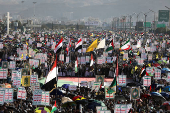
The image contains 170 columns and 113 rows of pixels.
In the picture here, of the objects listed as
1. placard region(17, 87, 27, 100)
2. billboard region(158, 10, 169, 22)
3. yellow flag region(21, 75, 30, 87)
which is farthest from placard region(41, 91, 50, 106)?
billboard region(158, 10, 169, 22)

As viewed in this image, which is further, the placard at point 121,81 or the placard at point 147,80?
the placard at point 121,81

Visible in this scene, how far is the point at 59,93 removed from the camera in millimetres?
20953

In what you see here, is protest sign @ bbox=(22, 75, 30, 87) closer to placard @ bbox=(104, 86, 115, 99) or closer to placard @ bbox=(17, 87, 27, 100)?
placard @ bbox=(17, 87, 27, 100)

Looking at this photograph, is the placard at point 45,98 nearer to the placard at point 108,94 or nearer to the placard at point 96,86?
the placard at point 108,94

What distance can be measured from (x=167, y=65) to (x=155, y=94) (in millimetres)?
16111

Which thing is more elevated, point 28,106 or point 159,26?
point 159,26

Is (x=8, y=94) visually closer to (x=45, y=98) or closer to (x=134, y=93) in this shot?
(x=45, y=98)

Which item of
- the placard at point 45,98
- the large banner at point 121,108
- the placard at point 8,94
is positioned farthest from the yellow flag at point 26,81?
the large banner at point 121,108

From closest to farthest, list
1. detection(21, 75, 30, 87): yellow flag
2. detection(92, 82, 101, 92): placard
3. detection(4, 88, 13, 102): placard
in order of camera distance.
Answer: detection(4, 88, 13, 102): placard → detection(21, 75, 30, 87): yellow flag → detection(92, 82, 101, 92): placard

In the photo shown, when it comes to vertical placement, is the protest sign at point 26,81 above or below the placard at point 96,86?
above

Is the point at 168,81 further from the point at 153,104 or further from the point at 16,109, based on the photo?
the point at 16,109

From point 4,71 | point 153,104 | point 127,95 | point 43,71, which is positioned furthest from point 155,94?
point 43,71

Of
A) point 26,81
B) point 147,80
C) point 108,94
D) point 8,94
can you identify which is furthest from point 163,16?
point 8,94

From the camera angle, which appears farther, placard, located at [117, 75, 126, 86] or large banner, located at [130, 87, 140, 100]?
placard, located at [117, 75, 126, 86]
